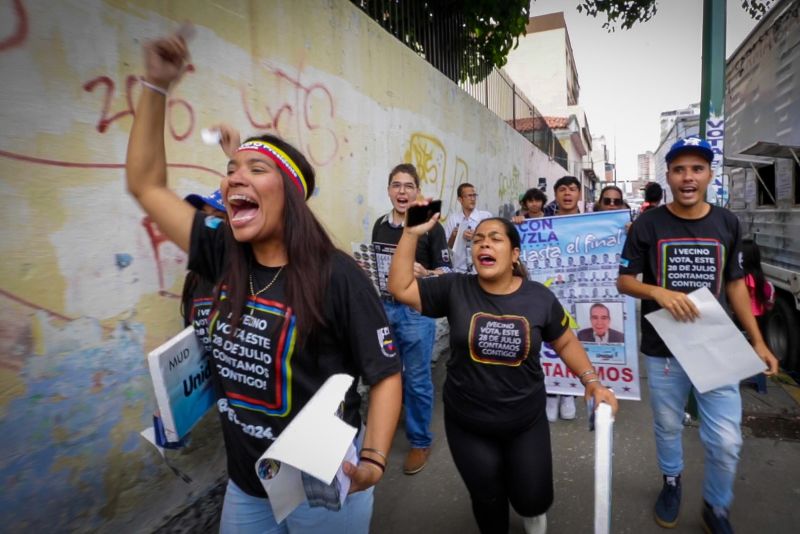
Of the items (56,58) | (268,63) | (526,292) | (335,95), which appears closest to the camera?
(56,58)

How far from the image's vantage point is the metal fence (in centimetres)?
508

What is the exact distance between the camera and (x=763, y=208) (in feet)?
19.3

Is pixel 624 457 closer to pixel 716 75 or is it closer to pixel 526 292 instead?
pixel 526 292

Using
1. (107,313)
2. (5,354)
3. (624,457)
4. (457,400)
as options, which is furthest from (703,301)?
(5,354)

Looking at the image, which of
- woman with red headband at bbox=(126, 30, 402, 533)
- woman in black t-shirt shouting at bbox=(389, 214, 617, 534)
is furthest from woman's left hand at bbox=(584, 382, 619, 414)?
woman with red headband at bbox=(126, 30, 402, 533)

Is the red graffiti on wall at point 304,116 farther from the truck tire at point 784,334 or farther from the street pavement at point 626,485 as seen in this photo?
the truck tire at point 784,334

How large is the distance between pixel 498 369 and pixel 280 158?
1.38 m

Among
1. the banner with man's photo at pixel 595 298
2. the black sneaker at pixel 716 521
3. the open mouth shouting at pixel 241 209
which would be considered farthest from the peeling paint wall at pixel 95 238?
the black sneaker at pixel 716 521

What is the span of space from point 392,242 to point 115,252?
5.94ft

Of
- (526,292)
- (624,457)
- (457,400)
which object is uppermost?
(526,292)

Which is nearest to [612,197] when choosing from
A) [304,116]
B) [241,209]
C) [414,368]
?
[414,368]

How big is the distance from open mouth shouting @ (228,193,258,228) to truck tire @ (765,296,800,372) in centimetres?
532

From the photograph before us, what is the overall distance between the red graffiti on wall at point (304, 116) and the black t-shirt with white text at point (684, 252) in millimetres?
2239

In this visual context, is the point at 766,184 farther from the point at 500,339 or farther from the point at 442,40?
the point at 500,339
